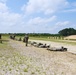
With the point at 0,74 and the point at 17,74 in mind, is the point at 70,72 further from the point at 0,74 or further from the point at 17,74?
the point at 0,74

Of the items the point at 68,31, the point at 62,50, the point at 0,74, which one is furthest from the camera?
the point at 68,31

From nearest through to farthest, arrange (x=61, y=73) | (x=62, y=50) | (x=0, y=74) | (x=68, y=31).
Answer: (x=0, y=74) → (x=61, y=73) → (x=62, y=50) → (x=68, y=31)

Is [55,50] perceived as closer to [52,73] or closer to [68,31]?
[52,73]

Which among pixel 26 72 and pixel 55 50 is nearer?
pixel 26 72

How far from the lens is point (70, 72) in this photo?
42.6 ft

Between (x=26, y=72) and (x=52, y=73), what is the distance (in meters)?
1.47

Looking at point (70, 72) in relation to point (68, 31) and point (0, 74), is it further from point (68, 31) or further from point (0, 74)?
point (68, 31)

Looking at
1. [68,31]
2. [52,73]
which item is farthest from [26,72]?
[68,31]

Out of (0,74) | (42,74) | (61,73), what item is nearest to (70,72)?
(61,73)

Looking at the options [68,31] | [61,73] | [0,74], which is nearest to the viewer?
[0,74]

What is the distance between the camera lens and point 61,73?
497 inches

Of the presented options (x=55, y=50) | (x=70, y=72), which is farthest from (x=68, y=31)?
(x=70, y=72)

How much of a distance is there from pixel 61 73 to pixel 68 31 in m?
154

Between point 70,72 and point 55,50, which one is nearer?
point 70,72
